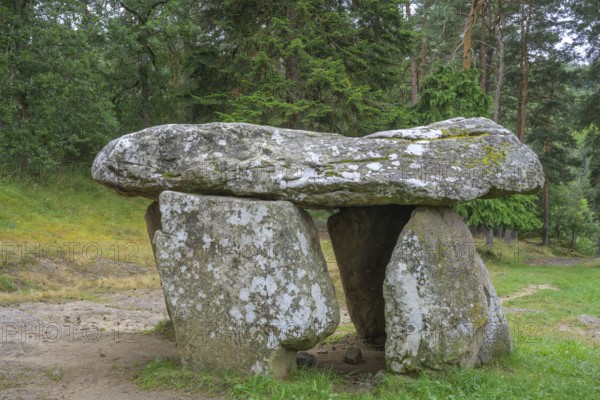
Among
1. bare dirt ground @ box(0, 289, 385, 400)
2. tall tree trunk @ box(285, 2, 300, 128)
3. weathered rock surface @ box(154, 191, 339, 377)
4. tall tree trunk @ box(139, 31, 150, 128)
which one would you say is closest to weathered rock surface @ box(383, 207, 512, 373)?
bare dirt ground @ box(0, 289, 385, 400)

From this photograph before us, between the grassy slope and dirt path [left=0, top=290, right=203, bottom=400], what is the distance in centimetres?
50

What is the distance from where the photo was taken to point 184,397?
19.7ft

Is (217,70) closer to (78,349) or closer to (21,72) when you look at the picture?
(21,72)

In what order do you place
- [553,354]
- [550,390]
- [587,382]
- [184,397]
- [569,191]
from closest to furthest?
[184,397] < [550,390] < [587,382] < [553,354] < [569,191]

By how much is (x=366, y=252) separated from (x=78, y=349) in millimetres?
4707

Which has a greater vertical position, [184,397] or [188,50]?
[188,50]

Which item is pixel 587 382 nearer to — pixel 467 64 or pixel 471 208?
pixel 471 208

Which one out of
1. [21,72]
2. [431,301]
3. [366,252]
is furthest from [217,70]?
[431,301]

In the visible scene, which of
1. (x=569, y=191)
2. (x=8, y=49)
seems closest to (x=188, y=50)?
(x=8, y=49)

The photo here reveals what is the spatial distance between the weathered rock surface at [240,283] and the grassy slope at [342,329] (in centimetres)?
36

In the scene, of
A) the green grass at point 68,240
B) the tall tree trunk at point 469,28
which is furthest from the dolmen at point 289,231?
the tall tree trunk at point 469,28

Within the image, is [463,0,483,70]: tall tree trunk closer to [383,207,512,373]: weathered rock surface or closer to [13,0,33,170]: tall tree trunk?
[383,207,512,373]: weathered rock surface

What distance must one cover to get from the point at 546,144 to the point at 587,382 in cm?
2853

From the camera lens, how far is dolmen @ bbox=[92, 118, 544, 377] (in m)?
6.43
